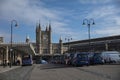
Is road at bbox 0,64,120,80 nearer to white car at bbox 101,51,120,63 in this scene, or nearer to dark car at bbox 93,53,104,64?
dark car at bbox 93,53,104,64

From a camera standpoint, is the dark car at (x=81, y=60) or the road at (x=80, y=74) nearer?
the road at (x=80, y=74)

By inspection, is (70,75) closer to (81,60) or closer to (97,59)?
(81,60)

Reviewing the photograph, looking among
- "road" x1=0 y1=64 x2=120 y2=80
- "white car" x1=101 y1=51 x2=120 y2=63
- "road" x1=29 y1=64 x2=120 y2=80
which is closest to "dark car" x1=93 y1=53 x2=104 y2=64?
"white car" x1=101 y1=51 x2=120 y2=63

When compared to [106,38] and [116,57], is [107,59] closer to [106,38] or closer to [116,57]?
[116,57]

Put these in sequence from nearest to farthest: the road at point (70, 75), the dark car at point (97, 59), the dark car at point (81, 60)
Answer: the road at point (70, 75), the dark car at point (81, 60), the dark car at point (97, 59)

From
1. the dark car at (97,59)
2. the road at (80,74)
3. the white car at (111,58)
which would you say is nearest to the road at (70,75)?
the road at (80,74)

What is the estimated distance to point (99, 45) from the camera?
522 feet

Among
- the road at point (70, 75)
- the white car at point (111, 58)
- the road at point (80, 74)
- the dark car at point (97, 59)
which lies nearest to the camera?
the road at point (80, 74)

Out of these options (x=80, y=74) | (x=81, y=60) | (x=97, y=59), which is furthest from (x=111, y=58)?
(x=80, y=74)

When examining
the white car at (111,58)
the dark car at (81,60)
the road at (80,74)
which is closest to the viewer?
the road at (80,74)

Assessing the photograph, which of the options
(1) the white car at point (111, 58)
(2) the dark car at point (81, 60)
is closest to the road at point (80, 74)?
(2) the dark car at point (81, 60)

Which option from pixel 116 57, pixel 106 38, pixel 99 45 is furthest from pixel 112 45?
pixel 116 57

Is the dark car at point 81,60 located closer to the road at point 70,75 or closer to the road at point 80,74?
the road at point 70,75

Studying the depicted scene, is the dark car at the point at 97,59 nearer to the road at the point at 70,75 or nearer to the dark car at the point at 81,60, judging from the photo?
the dark car at the point at 81,60
